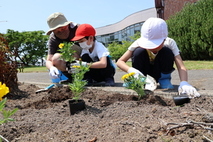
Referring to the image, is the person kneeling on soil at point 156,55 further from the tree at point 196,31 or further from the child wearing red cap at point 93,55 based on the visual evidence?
the tree at point 196,31

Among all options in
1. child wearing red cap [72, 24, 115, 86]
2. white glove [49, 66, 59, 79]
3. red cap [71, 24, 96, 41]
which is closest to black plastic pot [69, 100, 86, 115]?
child wearing red cap [72, 24, 115, 86]

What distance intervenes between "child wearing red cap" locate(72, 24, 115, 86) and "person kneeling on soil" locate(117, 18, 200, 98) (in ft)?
0.93

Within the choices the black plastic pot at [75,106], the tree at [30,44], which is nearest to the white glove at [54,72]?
the black plastic pot at [75,106]

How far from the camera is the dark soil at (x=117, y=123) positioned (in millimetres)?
1336

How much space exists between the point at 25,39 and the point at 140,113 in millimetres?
29314

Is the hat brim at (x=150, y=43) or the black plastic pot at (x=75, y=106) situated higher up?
the hat brim at (x=150, y=43)

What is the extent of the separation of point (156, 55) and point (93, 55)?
0.87 metres

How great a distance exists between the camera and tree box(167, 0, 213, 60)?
1098 centimetres

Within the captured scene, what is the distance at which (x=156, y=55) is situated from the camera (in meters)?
3.00

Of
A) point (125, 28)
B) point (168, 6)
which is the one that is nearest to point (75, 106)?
point (168, 6)

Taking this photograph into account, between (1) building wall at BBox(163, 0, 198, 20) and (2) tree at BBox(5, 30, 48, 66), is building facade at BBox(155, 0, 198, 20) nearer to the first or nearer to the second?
(1) building wall at BBox(163, 0, 198, 20)

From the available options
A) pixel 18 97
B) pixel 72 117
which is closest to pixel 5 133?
pixel 72 117

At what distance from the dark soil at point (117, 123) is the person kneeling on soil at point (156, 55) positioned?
591mm

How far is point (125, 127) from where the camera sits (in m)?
1.47
